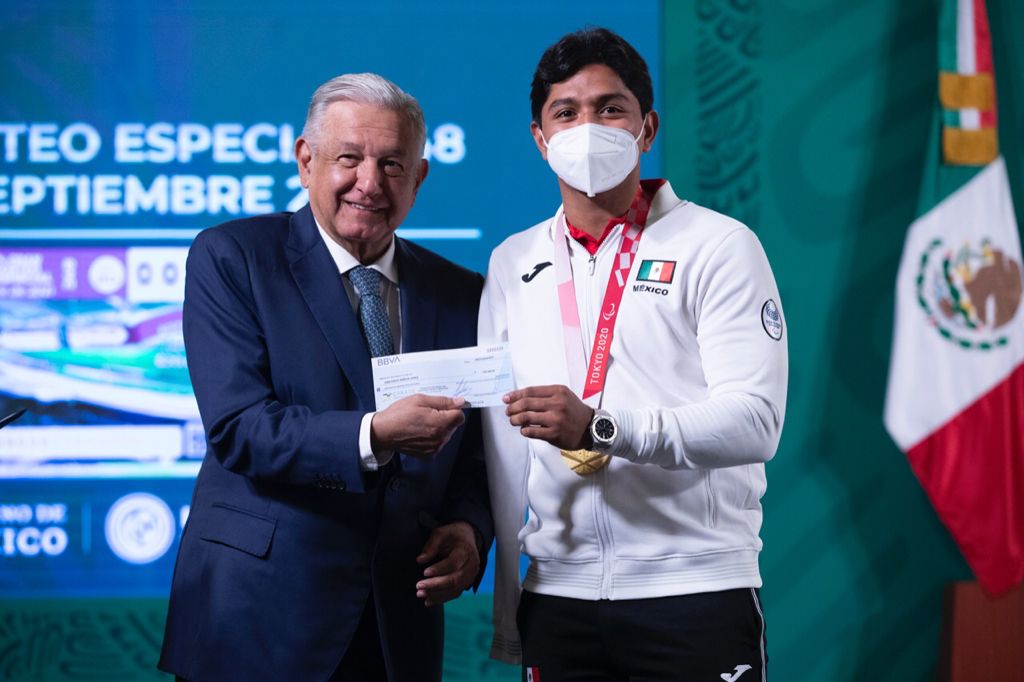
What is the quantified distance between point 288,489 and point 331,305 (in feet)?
1.20

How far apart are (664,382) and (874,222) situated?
2.96m

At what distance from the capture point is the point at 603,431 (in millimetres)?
1801

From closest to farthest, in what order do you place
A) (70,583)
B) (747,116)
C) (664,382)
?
(664,382) < (70,583) < (747,116)

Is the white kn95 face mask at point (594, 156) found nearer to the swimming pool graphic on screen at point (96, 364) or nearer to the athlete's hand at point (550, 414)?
the athlete's hand at point (550, 414)

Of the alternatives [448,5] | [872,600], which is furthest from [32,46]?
Result: [872,600]

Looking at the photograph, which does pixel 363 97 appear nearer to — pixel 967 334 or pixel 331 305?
pixel 331 305

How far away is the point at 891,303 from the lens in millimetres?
4535

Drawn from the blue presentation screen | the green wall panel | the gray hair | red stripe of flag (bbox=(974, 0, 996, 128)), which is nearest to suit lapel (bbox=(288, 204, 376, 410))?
the gray hair

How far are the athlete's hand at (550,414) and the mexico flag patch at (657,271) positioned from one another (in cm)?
32

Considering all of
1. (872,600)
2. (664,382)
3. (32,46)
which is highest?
(32,46)

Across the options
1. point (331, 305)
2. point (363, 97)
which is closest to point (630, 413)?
point (331, 305)

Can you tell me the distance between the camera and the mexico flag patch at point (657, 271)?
6.45ft

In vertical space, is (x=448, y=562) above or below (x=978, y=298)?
below

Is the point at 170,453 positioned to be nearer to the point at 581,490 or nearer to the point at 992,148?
the point at 581,490
